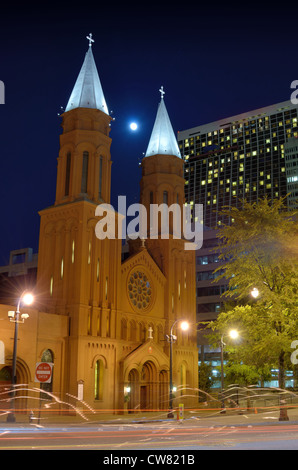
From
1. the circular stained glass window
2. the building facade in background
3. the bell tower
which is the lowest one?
the circular stained glass window

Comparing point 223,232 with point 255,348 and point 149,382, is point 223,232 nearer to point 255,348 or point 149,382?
point 255,348

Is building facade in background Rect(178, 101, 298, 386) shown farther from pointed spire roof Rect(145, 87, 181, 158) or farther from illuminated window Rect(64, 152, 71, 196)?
illuminated window Rect(64, 152, 71, 196)

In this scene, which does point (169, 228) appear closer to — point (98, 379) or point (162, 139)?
point (162, 139)

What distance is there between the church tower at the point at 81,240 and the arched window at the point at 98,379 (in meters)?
2.50

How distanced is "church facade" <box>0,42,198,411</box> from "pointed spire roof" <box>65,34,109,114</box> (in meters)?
0.10

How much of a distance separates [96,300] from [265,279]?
761 inches

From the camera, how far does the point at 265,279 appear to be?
29562mm

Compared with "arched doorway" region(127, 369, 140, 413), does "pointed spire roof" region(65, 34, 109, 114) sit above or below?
above

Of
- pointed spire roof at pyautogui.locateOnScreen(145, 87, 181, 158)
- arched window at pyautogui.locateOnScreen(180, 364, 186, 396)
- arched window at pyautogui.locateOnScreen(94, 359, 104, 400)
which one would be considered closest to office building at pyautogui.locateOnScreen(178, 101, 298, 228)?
pointed spire roof at pyautogui.locateOnScreen(145, 87, 181, 158)

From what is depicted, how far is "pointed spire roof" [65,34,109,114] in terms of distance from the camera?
50188mm

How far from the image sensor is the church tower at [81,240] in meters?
43.4

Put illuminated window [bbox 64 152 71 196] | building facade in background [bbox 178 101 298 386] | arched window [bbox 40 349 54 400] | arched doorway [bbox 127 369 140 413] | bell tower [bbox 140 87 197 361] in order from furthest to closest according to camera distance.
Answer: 1. building facade in background [bbox 178 101 298 386]
2. bell tower [bbox 140 87 197 361]
3. illuminated window [bbox 64 152 71 196]
4. arched doorway [bbox 127 369 140 413]
5. arched window [bbox 40 349 54 400]

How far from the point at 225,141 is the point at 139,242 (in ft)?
429
